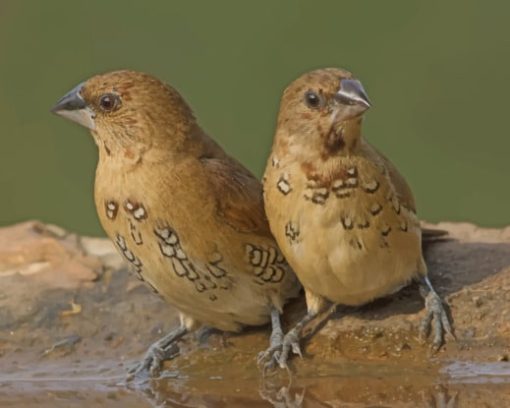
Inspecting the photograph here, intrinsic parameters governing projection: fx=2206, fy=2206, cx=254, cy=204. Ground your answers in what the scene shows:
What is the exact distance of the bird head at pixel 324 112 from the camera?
8.27 metres

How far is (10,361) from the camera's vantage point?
916 cm

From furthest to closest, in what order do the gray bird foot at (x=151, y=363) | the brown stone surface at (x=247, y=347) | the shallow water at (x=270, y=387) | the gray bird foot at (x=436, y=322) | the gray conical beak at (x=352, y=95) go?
the gray bird foot at (x=151, y=363) → the gray bird foot at (x=436, y=322) → the brown stone surface at (x=247, y=347) → the shallow water at (x=270, y=387) → the gray conical beak at (x=352, y=95)

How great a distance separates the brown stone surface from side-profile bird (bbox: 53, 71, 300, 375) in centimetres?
24

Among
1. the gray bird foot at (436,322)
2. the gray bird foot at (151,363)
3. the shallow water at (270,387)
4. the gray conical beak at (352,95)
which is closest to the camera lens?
the gray conical beak at (352,95)

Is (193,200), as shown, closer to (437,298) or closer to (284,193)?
(284,193)

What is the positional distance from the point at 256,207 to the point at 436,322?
33.2 inches

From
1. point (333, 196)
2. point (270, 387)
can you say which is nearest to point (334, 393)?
point (270, 387)

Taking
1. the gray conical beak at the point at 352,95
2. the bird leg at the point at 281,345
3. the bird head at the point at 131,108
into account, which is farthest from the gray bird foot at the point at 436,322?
the bird head at the point at 131,108

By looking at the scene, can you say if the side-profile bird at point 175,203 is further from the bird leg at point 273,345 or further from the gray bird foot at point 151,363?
the gray bird foot at point 151,363

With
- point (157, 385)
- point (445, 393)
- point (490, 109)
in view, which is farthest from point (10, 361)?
point (490, 109)

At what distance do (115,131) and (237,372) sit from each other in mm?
1075

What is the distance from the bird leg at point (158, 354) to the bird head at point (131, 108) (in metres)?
0.84

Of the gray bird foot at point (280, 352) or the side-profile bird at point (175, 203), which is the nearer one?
the side-profile bird at point (175, 203)

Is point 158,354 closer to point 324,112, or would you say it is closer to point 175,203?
point 175,203
